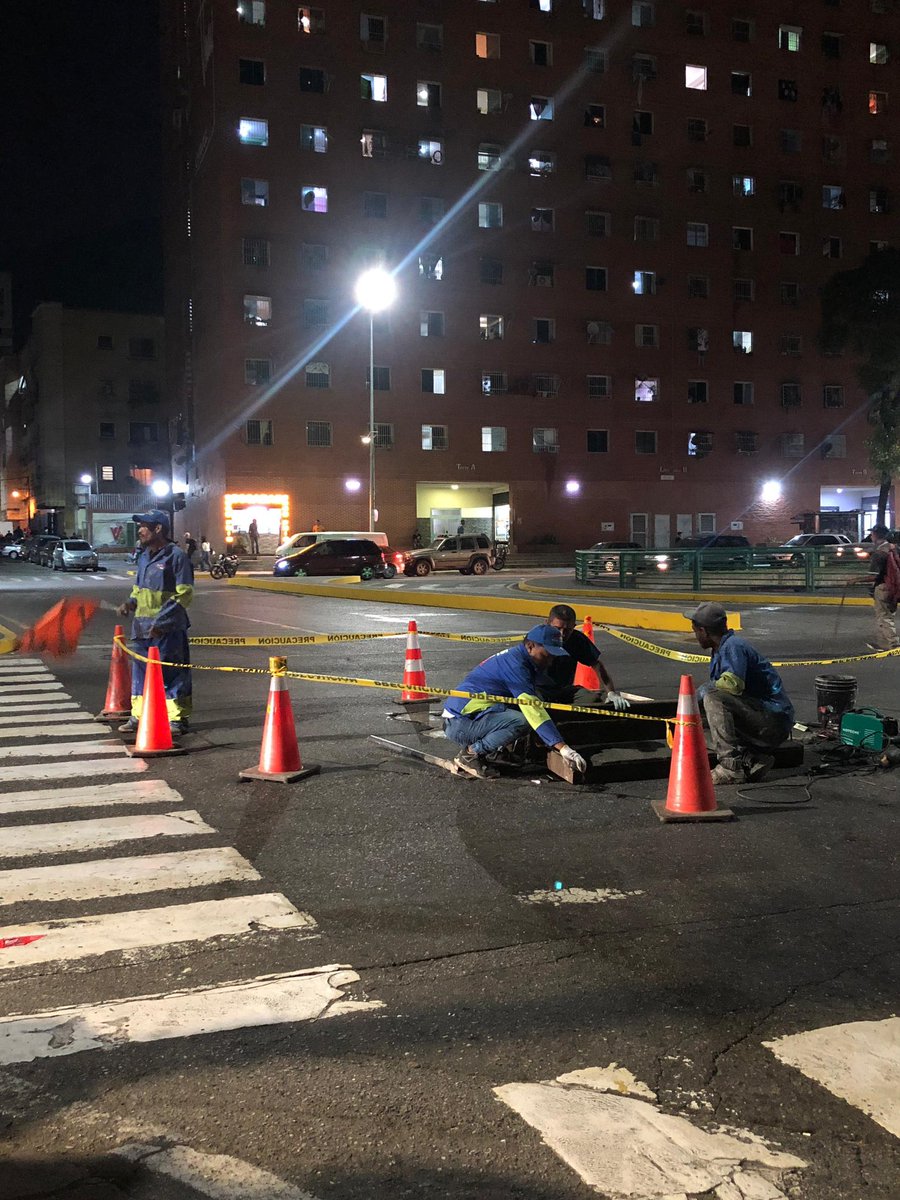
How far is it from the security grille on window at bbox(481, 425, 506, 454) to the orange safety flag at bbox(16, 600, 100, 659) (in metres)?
32.2

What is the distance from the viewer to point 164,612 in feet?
29.5

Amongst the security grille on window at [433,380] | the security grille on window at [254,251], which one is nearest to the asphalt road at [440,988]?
the security grille on window at [254,251]

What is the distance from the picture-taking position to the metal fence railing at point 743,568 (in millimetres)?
26609

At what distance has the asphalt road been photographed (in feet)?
9.48

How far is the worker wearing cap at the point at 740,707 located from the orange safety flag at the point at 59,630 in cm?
1131

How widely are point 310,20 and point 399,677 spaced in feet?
152

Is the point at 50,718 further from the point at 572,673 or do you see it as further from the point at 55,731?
the point at 572,673

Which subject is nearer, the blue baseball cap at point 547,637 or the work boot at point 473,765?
the blue baseball cap at point 547,637

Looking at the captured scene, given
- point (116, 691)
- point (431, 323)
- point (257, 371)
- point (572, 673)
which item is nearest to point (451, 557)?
point (257, 371)

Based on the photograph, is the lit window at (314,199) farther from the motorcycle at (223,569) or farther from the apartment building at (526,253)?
the motorcycle at (223,569)

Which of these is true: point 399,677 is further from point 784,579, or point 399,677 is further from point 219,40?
point 219,40

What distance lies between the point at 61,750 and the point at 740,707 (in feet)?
18.1

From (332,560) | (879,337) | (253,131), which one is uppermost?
(253,131)

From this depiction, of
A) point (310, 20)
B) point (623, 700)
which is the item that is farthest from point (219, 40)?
point (623, 700)
